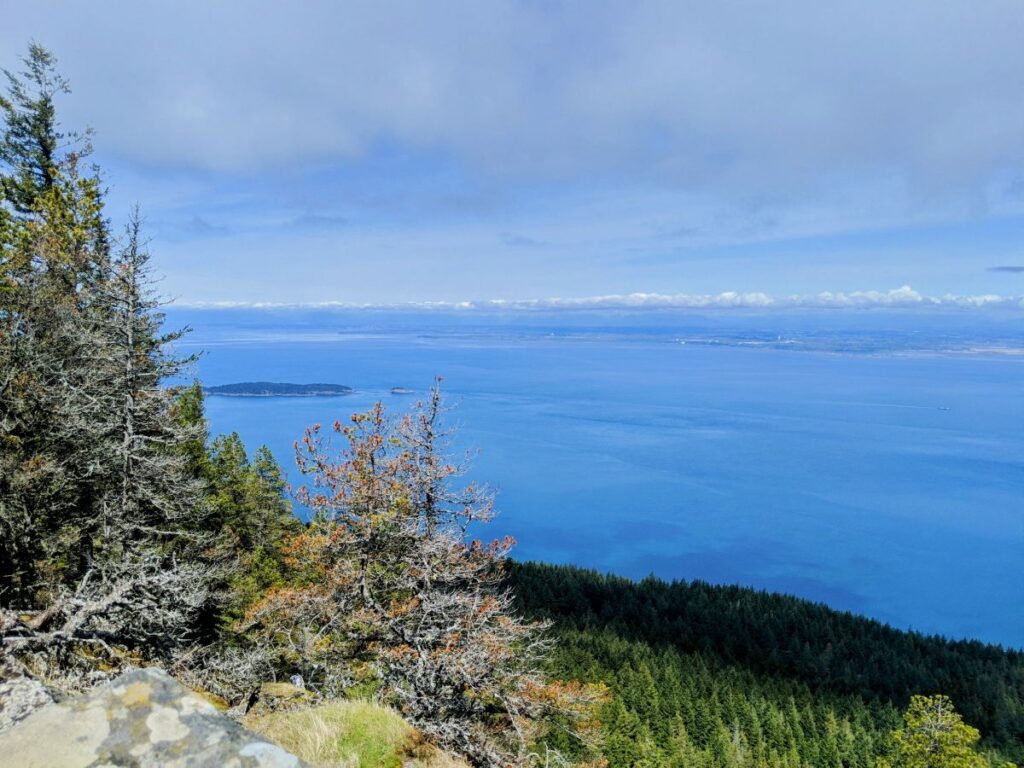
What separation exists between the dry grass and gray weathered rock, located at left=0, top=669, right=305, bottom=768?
2.74m

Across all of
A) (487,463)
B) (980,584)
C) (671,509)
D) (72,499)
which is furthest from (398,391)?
(72,499)

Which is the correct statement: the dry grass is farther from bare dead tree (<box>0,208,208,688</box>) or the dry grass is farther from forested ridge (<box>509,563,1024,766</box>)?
forested ridge (<box>509,563,1024,766</box>)

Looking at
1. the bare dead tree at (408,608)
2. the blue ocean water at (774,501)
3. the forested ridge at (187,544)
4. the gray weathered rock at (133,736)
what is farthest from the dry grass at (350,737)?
the blue ocean water at (774,501)

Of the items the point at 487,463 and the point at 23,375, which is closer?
the point at 23,375

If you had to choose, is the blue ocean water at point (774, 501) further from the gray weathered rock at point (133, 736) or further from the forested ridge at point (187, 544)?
the gray weathered rock at point (133, 736)

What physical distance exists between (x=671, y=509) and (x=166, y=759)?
412 ft

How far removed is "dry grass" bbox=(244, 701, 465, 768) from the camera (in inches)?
235

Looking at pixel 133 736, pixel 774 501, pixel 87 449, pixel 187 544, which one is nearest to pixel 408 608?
pixel 87 449

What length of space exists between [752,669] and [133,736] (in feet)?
240

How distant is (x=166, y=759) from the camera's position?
318 cm

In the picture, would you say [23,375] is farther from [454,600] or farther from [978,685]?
[978,685]

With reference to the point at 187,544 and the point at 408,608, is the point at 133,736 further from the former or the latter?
the point at 187,544

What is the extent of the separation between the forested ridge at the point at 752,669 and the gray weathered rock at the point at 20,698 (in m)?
38.9

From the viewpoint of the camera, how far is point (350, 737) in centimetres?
638
